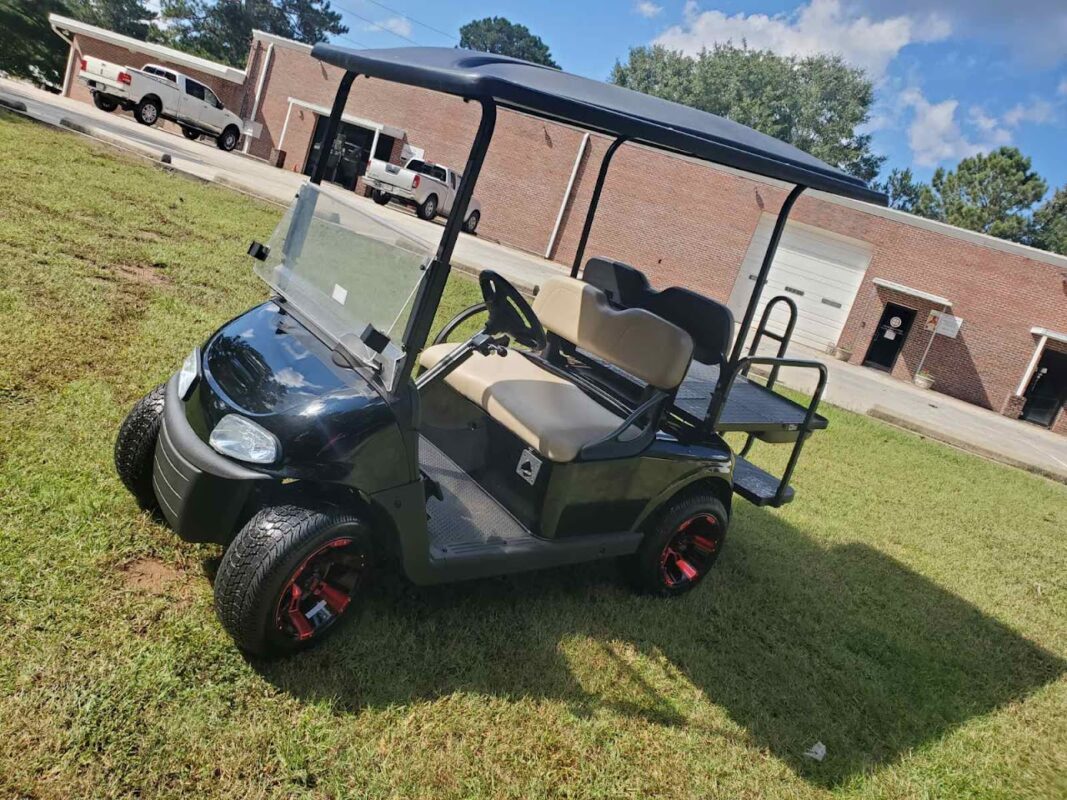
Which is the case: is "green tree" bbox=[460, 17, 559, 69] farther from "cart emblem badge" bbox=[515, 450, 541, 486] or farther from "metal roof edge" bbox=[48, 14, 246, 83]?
"cart emblem badge" bbox=[515, 450, 541, 486]

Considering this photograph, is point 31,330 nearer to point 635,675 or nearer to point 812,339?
point 635,675

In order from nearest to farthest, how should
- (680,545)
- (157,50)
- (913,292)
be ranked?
(680,545), (913,292), (157,50)

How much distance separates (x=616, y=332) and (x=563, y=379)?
1.55ft

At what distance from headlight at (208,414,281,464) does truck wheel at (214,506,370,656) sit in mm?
198

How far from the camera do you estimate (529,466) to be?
321 cm

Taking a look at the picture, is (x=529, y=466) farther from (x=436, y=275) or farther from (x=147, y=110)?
(x=147, y=110)

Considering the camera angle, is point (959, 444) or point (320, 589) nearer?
point (320, 589)

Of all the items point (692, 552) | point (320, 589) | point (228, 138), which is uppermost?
point (228, 138)

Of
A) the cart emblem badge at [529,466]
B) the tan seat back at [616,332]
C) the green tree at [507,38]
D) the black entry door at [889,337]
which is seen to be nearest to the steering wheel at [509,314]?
the tan seat back at [616,332]

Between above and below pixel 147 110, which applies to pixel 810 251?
above

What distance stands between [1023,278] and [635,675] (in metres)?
19.5

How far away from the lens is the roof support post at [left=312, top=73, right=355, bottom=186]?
3100 millimetres

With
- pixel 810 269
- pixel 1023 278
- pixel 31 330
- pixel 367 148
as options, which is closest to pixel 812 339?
pixel 810 269

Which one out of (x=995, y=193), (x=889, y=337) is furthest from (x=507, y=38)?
(x=889, y=337)
